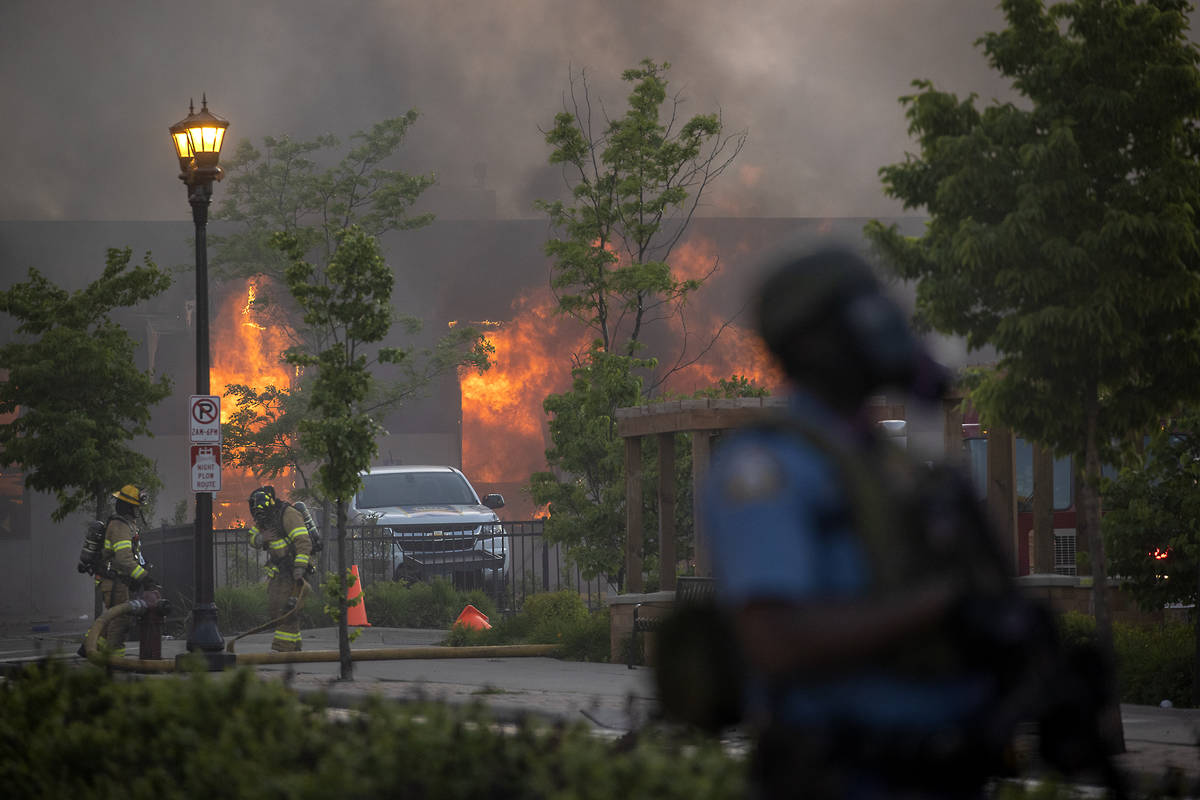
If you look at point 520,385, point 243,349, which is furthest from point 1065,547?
point 243,349

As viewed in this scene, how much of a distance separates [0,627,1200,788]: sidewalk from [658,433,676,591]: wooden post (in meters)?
1.02

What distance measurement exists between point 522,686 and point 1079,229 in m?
5.89

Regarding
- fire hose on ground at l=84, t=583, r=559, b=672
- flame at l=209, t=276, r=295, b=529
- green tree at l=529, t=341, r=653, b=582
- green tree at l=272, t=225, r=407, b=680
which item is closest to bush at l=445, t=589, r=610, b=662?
fire hose on ground at l=84, t=583, r=559, b=672

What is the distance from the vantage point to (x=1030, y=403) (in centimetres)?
937

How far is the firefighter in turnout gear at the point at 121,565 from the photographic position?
15344 mm

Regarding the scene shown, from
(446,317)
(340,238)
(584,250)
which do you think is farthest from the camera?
(446,317)

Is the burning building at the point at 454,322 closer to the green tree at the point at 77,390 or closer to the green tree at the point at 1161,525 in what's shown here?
the green tree at the point at 77,390

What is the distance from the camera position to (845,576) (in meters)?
2.37

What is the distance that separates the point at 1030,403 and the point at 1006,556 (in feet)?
23.3

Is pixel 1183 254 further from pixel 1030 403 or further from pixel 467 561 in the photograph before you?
pixel 467 561

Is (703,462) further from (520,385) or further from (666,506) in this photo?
(520,385)

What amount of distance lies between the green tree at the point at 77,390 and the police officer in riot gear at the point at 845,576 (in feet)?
55.9

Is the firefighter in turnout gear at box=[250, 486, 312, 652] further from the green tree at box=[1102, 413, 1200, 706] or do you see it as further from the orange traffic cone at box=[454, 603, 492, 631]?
the green tree at box=[1102, 413, 1200, 706]

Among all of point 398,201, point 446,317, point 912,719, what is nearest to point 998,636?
point 912,719
